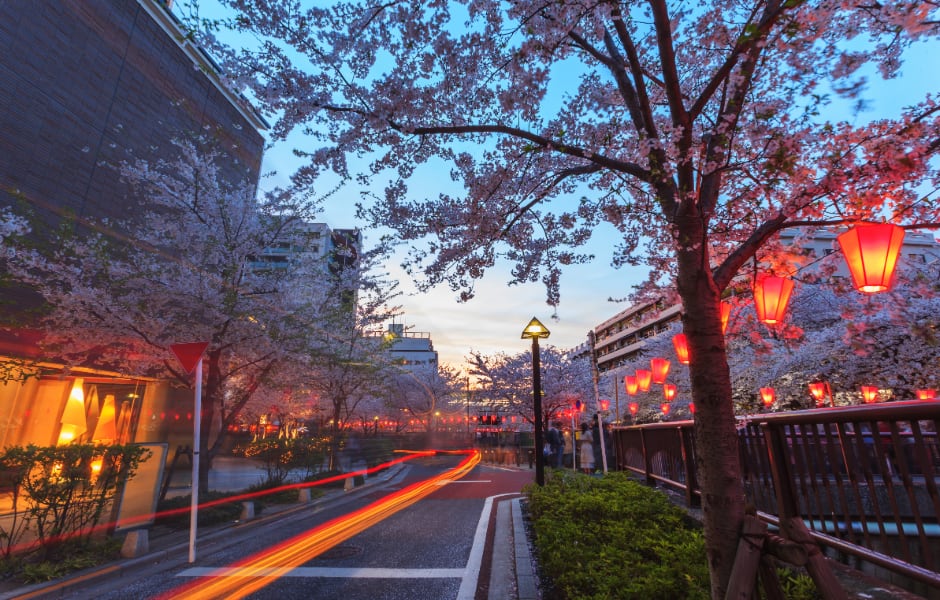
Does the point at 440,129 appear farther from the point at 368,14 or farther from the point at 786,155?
the point at 786,155

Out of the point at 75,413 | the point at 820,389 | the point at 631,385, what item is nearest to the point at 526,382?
the point at 631,385

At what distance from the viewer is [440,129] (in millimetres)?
4840

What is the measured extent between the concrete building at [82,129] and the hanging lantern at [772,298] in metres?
10.6

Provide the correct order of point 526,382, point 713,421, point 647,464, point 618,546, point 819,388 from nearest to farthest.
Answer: point 713,421, point 618,546, point 647,464, point 819,388, point 526,382

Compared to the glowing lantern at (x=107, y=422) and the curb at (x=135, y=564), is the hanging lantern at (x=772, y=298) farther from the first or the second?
the glowing lantern at (x=107, y=422)

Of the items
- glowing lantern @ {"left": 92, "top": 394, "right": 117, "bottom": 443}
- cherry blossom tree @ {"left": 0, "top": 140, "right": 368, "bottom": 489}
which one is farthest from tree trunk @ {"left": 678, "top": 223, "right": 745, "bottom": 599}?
glowing lantern @ {"left": 92, "top": 394, "right": 117, "bottom": 443}

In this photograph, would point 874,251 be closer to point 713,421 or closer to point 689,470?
point 713,421

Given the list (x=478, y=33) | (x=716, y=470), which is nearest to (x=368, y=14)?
(x=478, y=33)

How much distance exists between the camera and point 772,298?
20.8ft

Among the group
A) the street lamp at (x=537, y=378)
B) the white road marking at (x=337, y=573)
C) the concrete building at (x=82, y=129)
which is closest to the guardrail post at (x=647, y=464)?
the street lamp at (x=537, y=378)

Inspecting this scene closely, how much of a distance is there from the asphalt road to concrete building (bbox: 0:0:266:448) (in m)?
6.90

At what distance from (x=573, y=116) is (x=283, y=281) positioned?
27.3 ft

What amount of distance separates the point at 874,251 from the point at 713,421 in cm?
341

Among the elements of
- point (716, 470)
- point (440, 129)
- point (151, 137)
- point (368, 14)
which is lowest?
point (716, 470)
